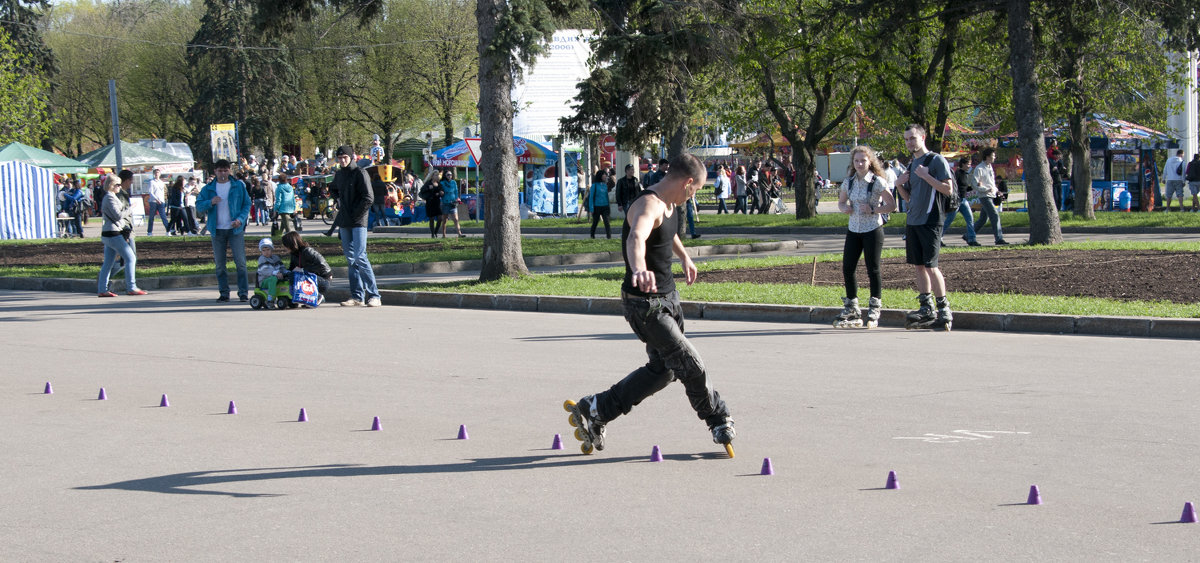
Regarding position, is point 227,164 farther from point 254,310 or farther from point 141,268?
point 141,268

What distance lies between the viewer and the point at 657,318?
6.14 metres

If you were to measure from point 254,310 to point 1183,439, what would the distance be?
11414 mm

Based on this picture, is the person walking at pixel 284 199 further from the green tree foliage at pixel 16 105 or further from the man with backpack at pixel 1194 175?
the man with backpack at pixel 1194 175

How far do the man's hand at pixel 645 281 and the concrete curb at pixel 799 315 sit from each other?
21.8 ft

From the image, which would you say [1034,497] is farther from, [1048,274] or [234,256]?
[234,256]

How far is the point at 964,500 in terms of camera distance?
17.9 feet

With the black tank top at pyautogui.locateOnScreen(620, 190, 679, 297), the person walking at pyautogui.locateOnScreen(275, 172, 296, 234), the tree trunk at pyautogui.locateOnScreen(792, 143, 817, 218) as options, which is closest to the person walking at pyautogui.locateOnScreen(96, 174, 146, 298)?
the person walking at pyautogui.locateOnScreen(275, 172, 296, 234)

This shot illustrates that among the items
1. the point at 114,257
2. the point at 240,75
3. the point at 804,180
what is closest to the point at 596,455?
the point at 114,257

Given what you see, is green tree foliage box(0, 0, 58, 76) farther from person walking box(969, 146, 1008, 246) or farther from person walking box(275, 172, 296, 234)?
person walking box(969, 146, 1008, 246)

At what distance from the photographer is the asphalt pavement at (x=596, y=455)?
16.3 feet

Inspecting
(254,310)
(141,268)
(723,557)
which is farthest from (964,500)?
(141,268)

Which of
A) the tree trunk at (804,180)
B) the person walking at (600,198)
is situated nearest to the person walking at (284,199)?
the person walking at (600,198)

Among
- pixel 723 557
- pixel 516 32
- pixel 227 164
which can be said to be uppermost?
pixel 516 32

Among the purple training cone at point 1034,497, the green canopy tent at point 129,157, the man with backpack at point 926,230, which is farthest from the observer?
the green canopy tent at point 129,157
